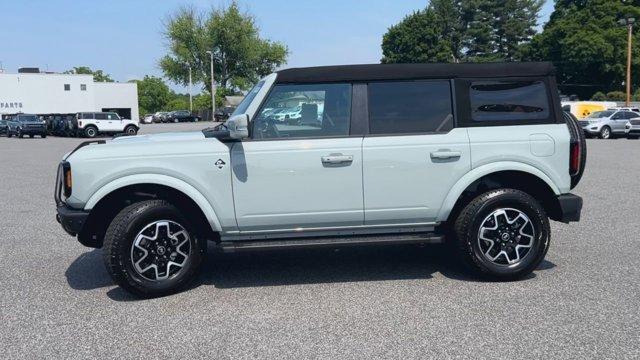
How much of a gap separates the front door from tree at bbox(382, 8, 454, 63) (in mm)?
72277

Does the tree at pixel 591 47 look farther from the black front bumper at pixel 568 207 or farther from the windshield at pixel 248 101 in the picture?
the windshield at pixel 248 101

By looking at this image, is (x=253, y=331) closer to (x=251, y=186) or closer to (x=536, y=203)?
(x=251, y=186)

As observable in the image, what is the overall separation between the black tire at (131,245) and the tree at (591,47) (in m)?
59.1

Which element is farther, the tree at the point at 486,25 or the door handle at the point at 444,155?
the tree at the point at 486,25

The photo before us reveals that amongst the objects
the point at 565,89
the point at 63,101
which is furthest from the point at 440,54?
the point at 63,101

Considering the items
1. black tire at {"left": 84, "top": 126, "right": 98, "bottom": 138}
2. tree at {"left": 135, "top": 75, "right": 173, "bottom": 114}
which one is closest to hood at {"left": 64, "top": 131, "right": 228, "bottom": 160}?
black tire at {"left": 84, "top": 126, "right": 98, "bottom": 138}

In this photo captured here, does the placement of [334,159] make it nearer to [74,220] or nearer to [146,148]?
[146,148]

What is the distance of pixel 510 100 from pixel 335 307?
8.01ft

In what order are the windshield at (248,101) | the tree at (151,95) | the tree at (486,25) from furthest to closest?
the tree at (151,95) → the tree at (486,25) → the windshield at (248,101)

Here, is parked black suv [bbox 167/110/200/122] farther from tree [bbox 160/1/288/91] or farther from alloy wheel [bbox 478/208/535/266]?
alloy wheel [bbox 478/208/535/266]

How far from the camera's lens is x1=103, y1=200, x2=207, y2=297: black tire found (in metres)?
4.85

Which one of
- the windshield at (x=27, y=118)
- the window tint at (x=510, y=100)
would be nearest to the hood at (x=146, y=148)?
the window tint at (x=510, y=100)

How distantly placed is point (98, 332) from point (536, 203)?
148 inches

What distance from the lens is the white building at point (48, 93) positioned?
58.0m
